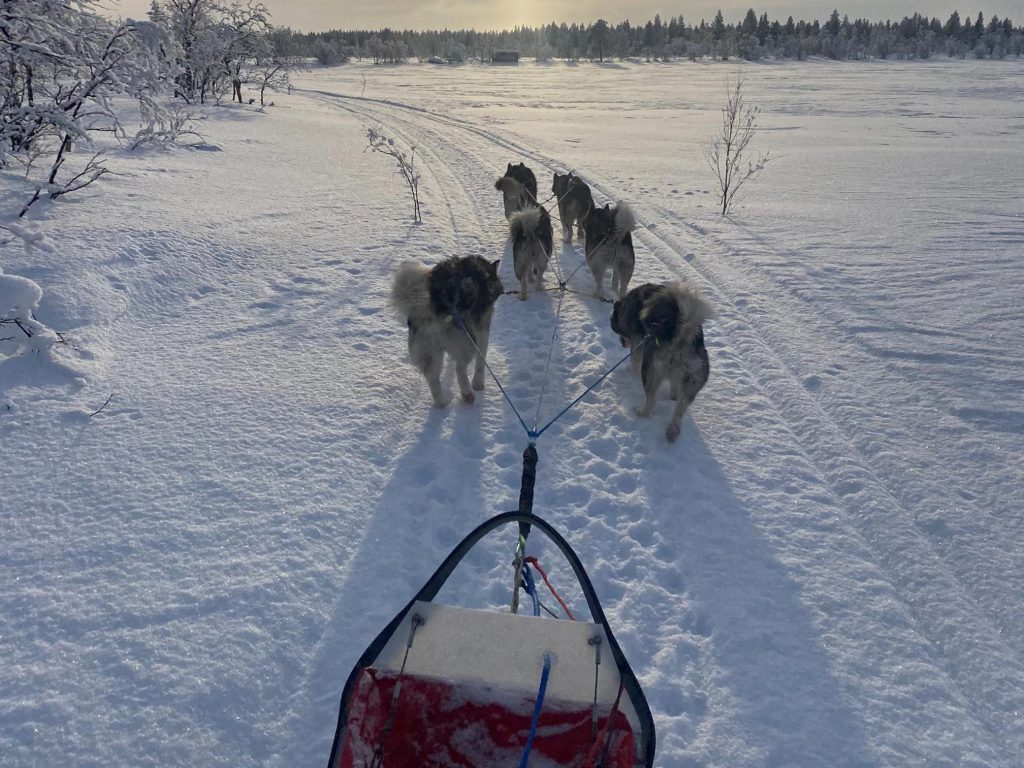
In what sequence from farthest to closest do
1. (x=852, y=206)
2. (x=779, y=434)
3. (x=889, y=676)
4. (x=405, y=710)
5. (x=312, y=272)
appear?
(x=852, y=206) < (x=312, y=272) < (x=779, y=434) < (x=889, y=676) < (x=405, y=710)

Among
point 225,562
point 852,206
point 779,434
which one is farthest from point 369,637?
point 852,206

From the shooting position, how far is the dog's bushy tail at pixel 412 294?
419 cm

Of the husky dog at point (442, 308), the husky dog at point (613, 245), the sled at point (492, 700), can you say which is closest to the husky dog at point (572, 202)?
the husky dog at point (613, 245)

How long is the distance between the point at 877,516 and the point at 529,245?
167 inches

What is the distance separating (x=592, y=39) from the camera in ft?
257

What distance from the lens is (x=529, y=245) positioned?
645 cm

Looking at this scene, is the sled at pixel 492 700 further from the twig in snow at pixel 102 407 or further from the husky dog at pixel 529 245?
the husky dog at pixel 529 245

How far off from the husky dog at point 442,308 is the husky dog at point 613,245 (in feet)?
7.64

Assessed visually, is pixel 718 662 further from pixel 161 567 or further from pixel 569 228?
pixel 569 228

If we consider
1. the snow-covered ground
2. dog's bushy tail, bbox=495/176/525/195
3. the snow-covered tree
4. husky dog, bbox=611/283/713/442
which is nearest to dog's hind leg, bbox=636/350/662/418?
husky dog, bbox=611/283/713/442

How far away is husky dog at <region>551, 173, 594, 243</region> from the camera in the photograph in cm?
818

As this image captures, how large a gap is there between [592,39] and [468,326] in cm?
8709

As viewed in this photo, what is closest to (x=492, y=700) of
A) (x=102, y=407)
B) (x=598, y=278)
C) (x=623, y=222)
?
(x=102, y=407)

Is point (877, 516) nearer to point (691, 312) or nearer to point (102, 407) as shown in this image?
point (691, 312)
